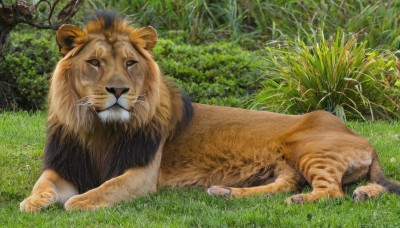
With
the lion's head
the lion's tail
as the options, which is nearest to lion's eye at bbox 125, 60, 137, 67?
the lion's head

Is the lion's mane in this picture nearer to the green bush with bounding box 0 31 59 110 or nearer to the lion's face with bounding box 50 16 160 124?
the lion's face with bounding box 50 16 160 124

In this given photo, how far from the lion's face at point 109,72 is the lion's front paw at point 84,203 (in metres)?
0.56

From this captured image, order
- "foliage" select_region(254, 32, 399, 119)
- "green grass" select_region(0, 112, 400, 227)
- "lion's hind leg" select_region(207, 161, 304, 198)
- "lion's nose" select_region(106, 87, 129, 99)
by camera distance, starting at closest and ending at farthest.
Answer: "green grass" select_region(0, 112, 400, 227), "lion's nose" select_region(106, 87, 129, 99), "lion's hind leg" select_region(207, 161, 304, 198), "foliage" select_region(254, 32, 399, 119)

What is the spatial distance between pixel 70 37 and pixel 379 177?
8.41 ft

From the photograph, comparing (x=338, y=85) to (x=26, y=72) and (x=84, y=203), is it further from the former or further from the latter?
(x=84, y=203)

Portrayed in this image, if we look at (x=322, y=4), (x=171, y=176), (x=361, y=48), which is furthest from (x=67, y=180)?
(x=322, y=4)

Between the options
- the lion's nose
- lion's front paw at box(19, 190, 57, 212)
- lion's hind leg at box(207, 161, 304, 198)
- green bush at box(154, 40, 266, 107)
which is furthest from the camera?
green bush at box(154, 40, 266, 107)

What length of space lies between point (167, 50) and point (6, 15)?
3443mm

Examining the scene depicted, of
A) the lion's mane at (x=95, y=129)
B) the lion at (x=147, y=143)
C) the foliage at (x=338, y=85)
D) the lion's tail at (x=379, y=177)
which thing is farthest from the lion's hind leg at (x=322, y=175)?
the foliage at (x=338, y=85)

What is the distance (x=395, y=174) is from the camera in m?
7.55

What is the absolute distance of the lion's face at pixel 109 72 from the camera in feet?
21.1

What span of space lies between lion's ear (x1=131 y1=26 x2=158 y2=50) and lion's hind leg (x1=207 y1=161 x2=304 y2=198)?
1.20 m

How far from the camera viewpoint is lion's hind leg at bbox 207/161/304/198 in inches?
266

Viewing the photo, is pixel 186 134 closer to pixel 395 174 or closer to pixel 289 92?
pixel 395 174
